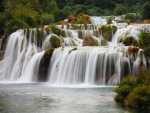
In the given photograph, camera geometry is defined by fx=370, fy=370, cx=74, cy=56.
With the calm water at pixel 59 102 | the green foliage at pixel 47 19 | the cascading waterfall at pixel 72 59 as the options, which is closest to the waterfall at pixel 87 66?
the cascading waterfall at pixel 72 59

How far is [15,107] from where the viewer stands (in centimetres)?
2536

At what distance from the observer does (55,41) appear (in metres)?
50.1

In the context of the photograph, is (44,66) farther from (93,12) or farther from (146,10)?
(93,12)

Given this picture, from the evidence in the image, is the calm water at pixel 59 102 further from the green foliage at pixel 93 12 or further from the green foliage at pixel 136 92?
the green foliage at pixel 93 12

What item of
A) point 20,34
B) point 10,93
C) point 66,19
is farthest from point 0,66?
point 66,19

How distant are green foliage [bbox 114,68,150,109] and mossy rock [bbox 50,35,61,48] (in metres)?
24.0

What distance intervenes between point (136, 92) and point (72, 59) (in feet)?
63.6

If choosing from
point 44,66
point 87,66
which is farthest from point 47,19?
point 87,66

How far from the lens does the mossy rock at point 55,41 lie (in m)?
49.8

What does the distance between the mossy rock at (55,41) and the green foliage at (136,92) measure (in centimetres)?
2398

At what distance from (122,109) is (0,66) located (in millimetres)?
29174

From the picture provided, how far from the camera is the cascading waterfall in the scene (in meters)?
40.0

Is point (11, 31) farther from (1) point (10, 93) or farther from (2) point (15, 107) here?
(2) point (15, 107)

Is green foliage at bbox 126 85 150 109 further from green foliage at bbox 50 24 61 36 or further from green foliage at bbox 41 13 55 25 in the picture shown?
green foliage at bbox 41 13 55 25
